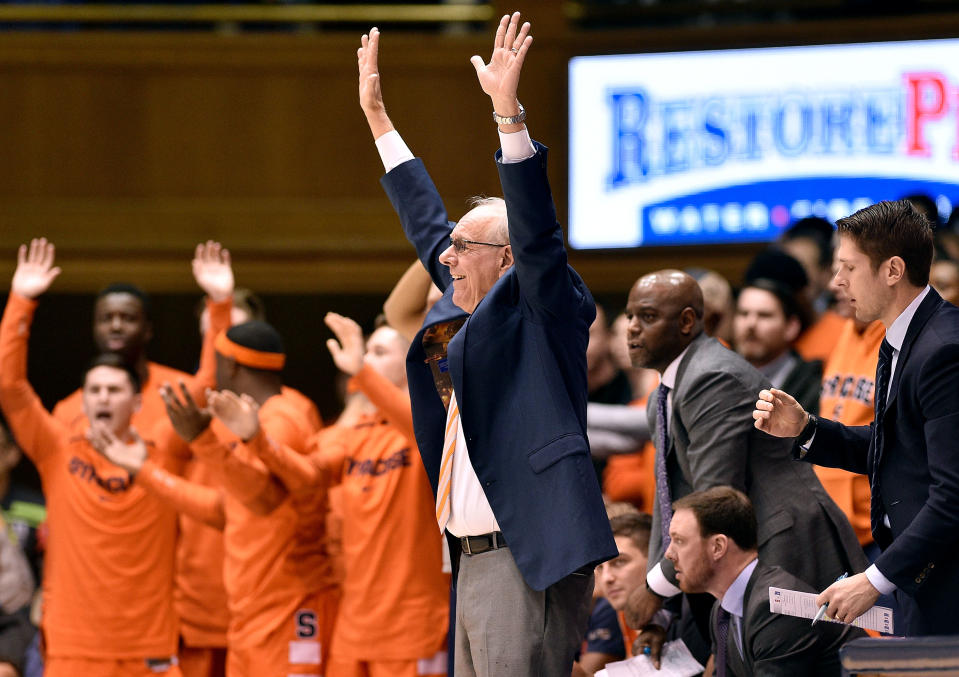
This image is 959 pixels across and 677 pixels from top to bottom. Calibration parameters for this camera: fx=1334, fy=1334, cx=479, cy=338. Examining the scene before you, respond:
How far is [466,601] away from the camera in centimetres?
275

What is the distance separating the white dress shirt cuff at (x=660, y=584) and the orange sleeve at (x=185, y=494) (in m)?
1.88

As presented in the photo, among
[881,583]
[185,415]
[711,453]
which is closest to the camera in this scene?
[881,583]

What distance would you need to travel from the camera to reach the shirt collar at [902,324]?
266 cm

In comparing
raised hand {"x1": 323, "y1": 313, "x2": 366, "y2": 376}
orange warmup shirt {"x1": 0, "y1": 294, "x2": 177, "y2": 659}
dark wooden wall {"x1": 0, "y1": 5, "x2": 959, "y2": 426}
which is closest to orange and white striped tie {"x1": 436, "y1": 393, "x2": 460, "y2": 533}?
raised hand {"x1": 323, "y1": 313, "x2": 366, "y2": 376}

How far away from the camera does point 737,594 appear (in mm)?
3160

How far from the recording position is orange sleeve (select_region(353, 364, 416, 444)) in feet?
13.5

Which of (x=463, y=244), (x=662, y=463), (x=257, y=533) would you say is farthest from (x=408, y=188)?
(x=257, y=533)

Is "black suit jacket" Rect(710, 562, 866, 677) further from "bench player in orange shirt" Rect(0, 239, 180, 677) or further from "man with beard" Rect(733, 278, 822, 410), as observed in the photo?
"bench player in orange shirt" Rect(0, 239, 180, 677)

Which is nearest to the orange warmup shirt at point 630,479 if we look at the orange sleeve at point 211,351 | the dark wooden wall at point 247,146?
the orange sleeve at point 211,351

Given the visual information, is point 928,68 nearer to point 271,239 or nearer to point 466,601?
point 271,239

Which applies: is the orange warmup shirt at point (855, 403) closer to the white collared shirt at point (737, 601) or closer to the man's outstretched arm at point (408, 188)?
the white collared shirt at point (737, 601)

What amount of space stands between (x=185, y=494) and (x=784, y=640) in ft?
7.57

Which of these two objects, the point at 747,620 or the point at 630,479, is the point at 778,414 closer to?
the point at 747,620

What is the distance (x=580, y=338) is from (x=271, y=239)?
4.15m
